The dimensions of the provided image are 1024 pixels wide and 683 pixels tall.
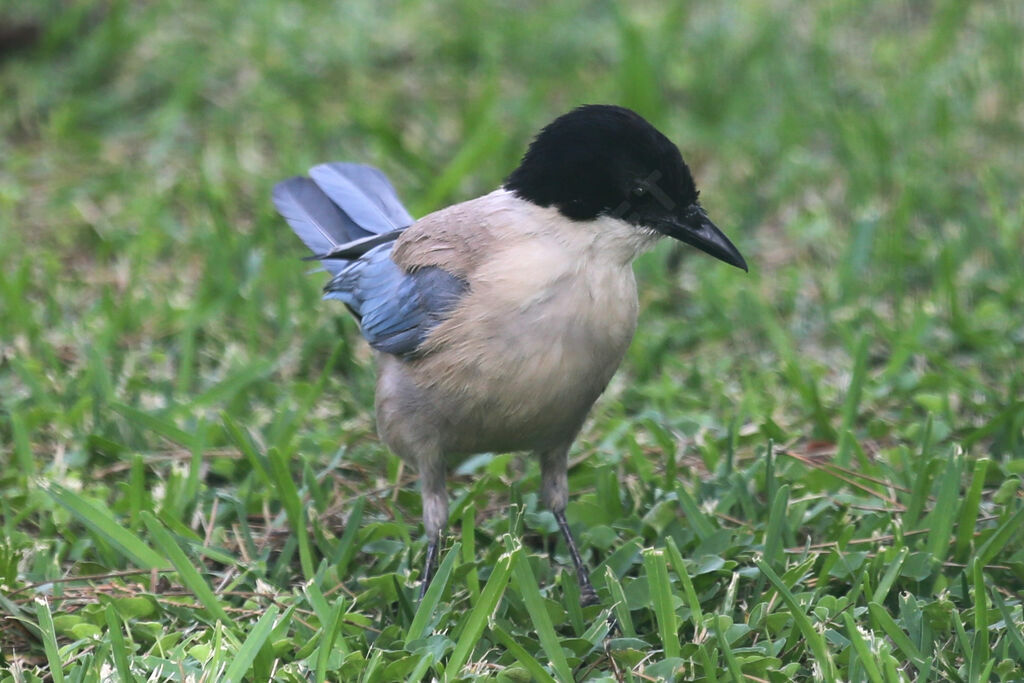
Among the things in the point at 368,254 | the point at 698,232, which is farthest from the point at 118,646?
the point at 698,232

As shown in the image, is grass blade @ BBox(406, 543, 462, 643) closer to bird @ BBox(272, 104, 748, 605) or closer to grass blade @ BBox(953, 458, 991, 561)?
bird @ BBox(272, 104, 748, 605)

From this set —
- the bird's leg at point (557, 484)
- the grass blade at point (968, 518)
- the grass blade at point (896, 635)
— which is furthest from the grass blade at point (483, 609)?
the grass blade at point (968, 518)

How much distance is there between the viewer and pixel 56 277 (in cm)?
592

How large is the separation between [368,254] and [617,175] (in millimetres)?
1044

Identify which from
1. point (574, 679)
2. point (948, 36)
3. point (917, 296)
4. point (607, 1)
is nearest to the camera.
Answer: point (574, 679)

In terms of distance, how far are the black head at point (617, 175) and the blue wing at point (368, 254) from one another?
0.41m

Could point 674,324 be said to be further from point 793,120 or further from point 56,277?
point 56,277

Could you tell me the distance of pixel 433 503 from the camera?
13.6 feet

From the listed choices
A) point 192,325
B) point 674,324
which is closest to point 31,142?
point 192,325

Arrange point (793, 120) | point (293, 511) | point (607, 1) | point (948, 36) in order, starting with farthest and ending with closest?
point (607, 1), point (948, 36), point (793, 120), point (293, 511)

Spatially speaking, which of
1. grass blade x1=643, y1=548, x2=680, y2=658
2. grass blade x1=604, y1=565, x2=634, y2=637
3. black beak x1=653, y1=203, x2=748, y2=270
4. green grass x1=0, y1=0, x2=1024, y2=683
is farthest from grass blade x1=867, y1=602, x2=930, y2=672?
black beak x1=653, y1=203, x2=748, y2=270

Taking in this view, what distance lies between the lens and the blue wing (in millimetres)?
4027

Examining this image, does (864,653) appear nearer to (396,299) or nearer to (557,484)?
(557,484)

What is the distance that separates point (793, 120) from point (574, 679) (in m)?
4.21
